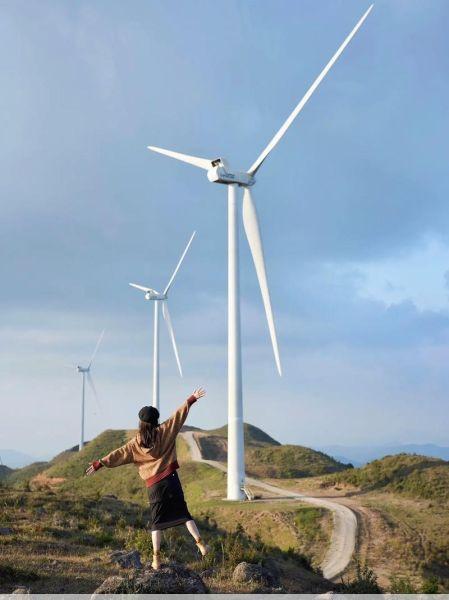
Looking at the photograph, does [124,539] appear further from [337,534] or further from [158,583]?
[337,534]

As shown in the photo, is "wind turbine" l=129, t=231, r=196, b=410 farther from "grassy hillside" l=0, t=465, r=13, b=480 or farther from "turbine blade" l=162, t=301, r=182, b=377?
"grassy hillside" l=0, t=465, r=13, b=480

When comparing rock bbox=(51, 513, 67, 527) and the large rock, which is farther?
rock bbox=(51, 513, 67, 527)

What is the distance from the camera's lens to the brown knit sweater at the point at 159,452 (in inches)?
519

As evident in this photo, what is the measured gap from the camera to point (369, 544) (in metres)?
42.1

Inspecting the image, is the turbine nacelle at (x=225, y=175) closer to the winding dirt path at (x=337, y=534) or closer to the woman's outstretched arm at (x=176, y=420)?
the winding dirt path at (x=337, y=534)

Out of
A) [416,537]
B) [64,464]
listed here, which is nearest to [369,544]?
[416,537]

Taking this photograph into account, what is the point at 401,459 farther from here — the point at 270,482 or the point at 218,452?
the point at 218,452

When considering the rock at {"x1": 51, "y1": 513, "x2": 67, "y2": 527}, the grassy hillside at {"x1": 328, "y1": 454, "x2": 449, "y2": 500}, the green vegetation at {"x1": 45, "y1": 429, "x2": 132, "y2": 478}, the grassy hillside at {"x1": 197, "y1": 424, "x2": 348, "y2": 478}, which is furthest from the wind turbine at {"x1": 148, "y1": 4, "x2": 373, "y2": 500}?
the green vegetation at {"x1": 45, "y1": 429, "x2": 132, "y2": 478}

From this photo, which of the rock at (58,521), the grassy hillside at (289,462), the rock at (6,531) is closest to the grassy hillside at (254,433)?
the grassy hillside at (289,462)

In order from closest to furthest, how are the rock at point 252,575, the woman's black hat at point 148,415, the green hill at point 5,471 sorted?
the woman's black hat at point 148,415 < the rock at point 252,575 < the green hill at point 5,471

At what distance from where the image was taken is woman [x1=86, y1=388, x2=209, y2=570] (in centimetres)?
1312

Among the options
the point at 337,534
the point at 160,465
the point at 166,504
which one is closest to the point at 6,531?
the point at 166,504

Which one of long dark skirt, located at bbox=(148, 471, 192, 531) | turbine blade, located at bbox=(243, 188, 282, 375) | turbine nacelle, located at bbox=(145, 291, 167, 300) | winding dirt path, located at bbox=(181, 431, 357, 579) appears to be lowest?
winding dirt path, located at bbox=(181, 431, 357, 579)

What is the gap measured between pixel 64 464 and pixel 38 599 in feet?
378
